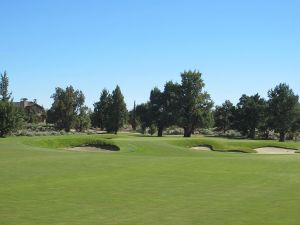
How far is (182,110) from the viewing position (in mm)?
90312

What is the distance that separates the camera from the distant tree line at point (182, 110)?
295 ft

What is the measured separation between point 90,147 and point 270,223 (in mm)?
39685

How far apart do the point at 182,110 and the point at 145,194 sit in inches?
2926

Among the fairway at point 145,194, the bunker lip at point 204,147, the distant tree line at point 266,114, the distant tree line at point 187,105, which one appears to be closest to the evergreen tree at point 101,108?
the distant tree line at point 187,105

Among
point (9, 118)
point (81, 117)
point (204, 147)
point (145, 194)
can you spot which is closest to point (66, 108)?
point (81, 117)

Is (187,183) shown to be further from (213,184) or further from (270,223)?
(270,223)

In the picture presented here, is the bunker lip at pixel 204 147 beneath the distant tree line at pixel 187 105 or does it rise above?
beneath

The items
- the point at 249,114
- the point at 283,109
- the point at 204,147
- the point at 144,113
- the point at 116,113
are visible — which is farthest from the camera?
the point at 249,114

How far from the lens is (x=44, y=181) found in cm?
1944

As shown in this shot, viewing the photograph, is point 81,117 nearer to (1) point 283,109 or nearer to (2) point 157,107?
(2) point 157,107

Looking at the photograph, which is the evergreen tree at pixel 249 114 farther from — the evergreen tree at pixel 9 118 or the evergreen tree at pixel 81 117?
the evergreen tree at pixel 9 118

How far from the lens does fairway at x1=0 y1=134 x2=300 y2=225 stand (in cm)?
1248

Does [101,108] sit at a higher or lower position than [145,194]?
higher

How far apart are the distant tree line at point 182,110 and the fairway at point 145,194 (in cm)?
5555
